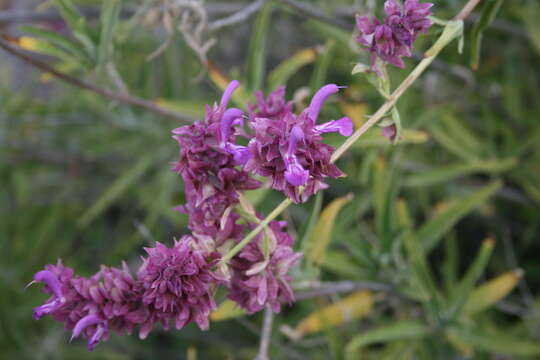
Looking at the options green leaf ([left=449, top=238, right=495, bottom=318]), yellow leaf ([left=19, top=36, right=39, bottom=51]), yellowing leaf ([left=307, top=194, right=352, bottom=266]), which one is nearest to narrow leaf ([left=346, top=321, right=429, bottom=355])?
green leaf ([left=449, top=238, right=495, bottom=318])

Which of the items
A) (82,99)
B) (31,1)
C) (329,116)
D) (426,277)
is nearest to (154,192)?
(82,99)

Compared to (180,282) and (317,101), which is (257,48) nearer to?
(317,101)

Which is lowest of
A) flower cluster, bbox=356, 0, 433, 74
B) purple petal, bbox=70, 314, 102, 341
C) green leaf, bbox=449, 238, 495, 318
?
green leaf, bbox=449, 238, 495, 318

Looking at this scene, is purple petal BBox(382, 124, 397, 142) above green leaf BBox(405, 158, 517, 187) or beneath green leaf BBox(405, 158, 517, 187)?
above

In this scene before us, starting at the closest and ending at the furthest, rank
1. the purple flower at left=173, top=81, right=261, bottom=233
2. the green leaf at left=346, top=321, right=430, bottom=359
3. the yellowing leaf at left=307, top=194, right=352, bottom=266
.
Answer: the purple flower at left=173, top=81, right=261, bottom=233, the yellowing leaf at left=307, top=194, right=352, bottom=266, the green leaf at left=346, top=321, right=430, bottom=359

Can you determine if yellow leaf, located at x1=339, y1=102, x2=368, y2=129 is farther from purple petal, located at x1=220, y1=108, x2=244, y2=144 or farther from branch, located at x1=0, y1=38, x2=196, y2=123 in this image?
purple petal, located at x1=220, y1=108, x2=244, y2=144

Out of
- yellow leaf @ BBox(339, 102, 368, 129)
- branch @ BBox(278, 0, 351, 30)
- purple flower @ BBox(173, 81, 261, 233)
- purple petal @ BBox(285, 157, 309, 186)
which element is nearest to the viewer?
purple petal @ BBox(285, 157, 309, 186)

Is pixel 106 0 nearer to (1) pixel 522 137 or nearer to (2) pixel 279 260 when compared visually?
(2) pixel 279 260
